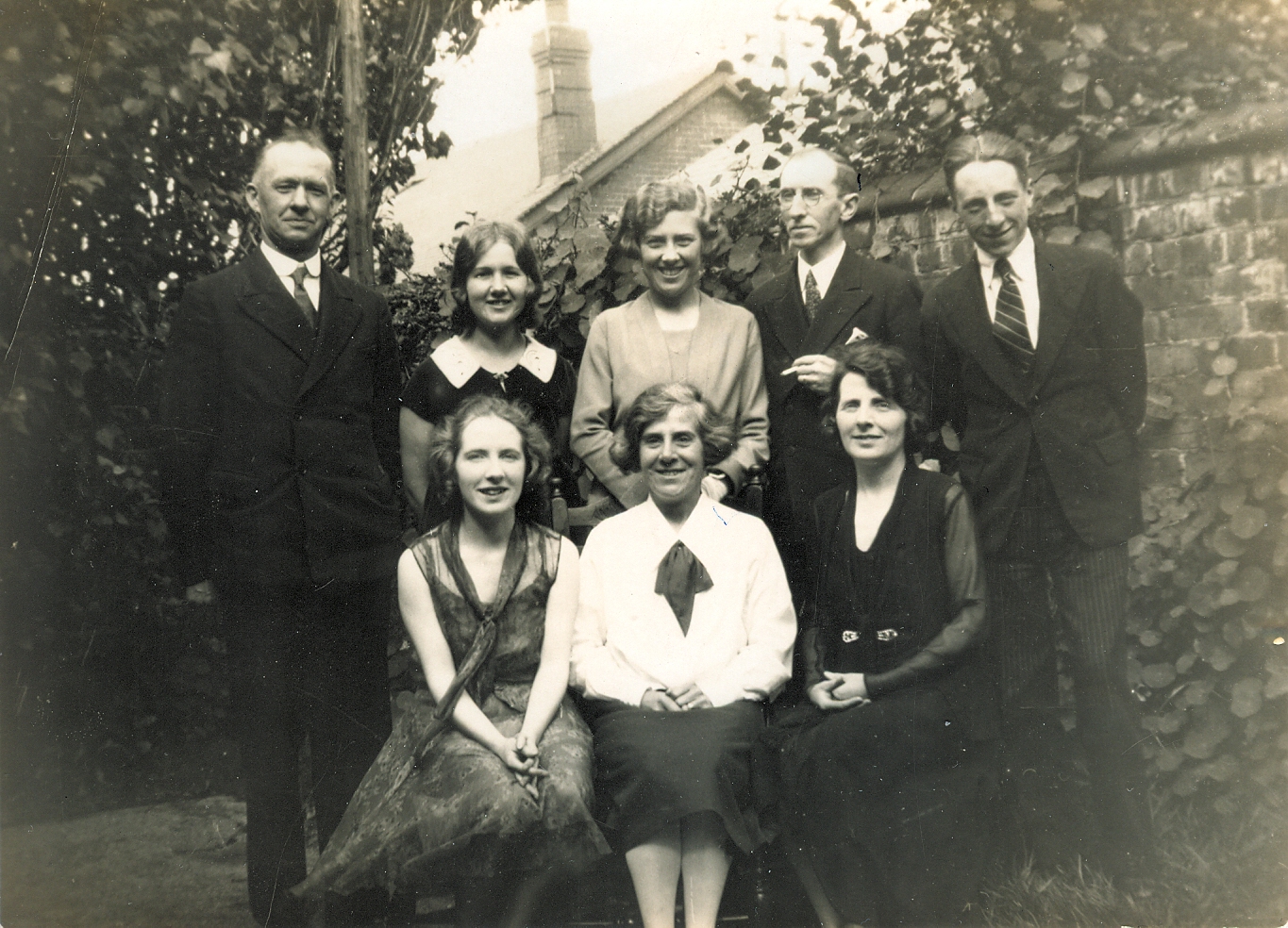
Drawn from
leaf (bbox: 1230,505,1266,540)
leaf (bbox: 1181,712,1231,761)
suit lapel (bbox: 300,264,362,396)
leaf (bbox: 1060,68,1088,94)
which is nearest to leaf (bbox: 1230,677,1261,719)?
leaf (bbox: 1181,712,1231,761)

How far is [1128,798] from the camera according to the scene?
3.18 m

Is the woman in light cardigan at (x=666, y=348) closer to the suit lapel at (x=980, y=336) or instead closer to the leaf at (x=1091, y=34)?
the suit lapel at (x=980, y=336)

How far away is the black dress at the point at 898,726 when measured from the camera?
111 inches

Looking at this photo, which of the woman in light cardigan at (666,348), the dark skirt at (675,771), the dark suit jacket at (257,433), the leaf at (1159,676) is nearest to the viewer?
the dark skirt at (675,771)

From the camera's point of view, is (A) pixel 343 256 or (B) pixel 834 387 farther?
(A) pixel 343 256

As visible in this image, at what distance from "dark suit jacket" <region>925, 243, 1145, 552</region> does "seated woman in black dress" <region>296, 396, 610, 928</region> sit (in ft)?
4.39

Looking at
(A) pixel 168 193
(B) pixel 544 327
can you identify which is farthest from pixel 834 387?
(A) pixel 168 193

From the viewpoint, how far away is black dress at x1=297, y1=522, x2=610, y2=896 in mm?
2654

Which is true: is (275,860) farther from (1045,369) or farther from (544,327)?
(1045,369)

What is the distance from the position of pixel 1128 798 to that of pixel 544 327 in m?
2.45

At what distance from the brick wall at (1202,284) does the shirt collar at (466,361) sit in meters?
1.40

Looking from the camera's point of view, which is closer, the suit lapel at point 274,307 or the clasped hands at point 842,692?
the clasped hands at point 842,692

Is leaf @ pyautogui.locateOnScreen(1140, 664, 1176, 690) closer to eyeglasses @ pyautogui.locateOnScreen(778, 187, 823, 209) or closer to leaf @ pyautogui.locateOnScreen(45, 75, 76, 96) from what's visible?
eyeglasses @ pyautogui.locateOnScreen(778, 187, 823, 209)

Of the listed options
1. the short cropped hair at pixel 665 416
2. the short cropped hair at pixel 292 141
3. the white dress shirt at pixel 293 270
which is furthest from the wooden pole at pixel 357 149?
the short cropped hair at pixel 665 416
